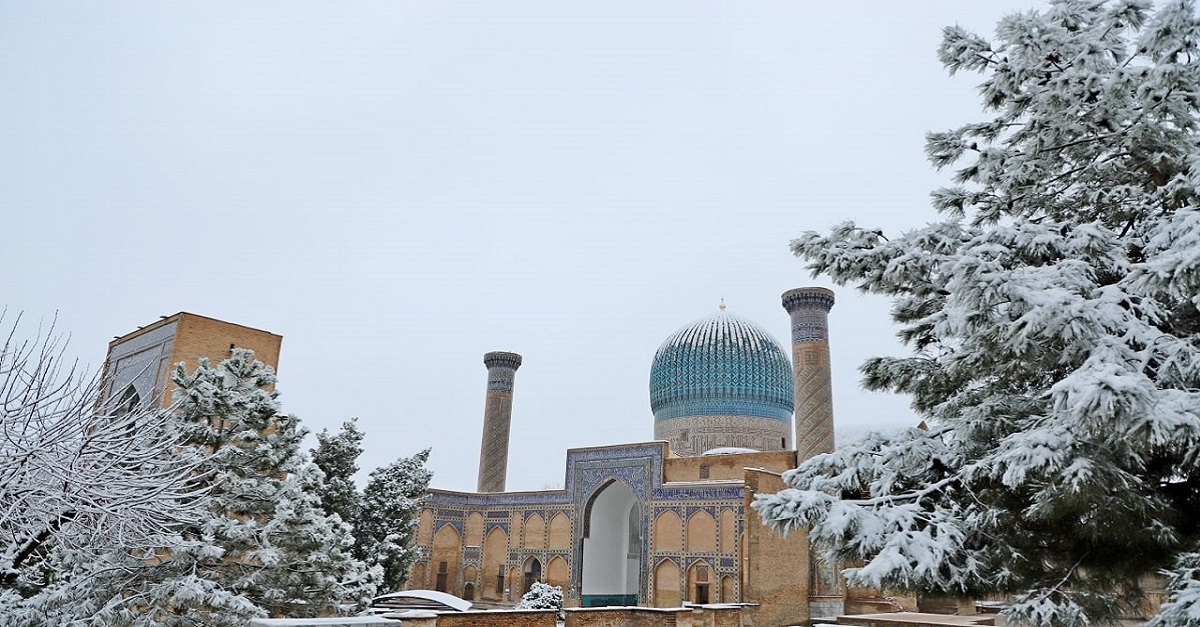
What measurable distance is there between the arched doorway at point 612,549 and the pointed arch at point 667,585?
188cm

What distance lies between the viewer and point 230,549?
6562mm

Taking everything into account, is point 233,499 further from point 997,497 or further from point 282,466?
point 997,497

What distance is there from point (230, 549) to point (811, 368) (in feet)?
49.6

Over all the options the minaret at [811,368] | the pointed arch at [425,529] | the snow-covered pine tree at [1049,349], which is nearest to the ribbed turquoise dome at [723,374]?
the minaret at [811,368]

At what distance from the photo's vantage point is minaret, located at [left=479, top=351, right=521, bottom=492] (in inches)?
923

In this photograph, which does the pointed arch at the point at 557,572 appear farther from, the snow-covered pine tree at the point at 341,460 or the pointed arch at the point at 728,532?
the snow-covered pine tree at the point at 341,460

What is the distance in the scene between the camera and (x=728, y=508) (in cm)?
1672

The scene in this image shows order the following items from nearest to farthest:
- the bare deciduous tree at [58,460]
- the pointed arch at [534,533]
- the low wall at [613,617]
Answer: the bare deciduous tree at [58,460], the low wall at [613,617], the pointed arch at [534,533]

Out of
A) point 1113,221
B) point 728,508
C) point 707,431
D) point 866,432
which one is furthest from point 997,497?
point 707,431

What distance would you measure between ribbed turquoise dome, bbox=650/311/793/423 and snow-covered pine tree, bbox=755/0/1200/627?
1759 centimetres

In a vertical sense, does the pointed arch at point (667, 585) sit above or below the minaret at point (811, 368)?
below

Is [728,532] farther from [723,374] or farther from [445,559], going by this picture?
[445,559]

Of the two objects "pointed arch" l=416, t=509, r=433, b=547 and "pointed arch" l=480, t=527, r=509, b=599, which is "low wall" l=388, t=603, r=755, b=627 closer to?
"pointed arch" l=480, t=527, r=509, b=599

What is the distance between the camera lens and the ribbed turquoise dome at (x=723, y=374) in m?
21.8
